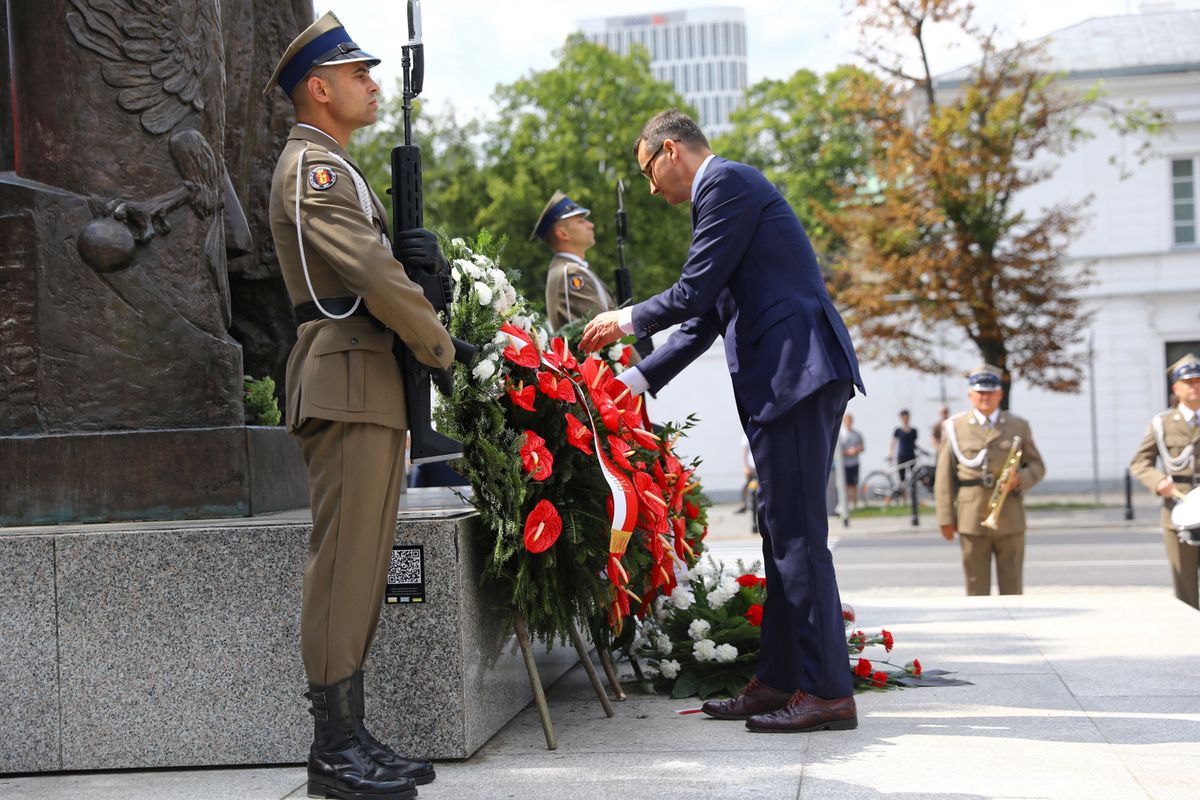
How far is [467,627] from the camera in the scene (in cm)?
464

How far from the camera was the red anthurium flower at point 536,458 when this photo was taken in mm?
4691

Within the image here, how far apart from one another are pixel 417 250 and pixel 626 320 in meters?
1.17

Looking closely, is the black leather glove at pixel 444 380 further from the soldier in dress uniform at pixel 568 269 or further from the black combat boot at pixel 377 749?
the soldier in dress uniform at pixel 568 269

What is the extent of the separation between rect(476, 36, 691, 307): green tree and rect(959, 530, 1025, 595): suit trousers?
2210cm

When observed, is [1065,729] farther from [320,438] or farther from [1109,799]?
[320,438]

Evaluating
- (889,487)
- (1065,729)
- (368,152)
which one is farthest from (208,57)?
(368,152)

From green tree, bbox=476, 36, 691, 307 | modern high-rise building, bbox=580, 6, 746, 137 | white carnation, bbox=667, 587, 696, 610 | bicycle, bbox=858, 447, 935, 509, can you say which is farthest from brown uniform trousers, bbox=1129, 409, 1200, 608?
modern high-rise building, bbox=580, 6, 746, 137

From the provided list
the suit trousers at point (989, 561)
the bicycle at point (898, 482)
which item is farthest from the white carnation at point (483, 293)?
the bicycle at point (898, 482)

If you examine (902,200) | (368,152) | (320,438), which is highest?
(368,152)

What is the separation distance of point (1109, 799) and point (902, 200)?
66.1 feet

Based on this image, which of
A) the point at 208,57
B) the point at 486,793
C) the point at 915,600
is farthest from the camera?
the point at 915,600

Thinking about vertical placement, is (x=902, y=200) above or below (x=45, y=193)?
above

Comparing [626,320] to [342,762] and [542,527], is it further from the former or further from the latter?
[342,762]

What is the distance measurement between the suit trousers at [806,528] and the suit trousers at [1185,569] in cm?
528
